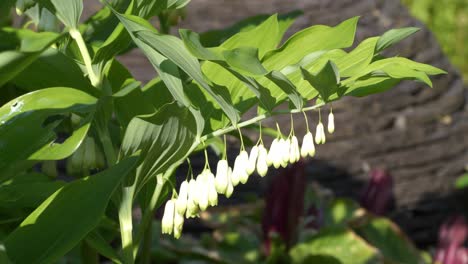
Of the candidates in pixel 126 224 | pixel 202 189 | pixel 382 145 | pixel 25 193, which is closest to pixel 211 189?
pixel 202 189

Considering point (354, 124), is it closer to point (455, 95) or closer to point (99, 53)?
point (455, 95)

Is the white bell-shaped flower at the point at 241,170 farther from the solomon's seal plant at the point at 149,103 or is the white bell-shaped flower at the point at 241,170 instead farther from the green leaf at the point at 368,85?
the green leaf at the point at 368,85

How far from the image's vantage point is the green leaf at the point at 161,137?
107cm

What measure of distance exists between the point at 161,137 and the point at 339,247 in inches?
59.5

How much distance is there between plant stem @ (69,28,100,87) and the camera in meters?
1.11

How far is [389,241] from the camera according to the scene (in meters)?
2.81

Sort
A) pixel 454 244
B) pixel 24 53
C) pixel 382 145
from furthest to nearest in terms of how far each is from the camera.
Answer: pixel 382 145 < pixel 454 244 < pixel 24 53

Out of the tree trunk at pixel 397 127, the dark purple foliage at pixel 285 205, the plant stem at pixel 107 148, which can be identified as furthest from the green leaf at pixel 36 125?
the tree trunk at pixel 397 127

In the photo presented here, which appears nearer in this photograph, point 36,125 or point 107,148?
point 36,125

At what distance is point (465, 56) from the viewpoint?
7.68 metres

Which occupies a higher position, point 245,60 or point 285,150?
point 245,60

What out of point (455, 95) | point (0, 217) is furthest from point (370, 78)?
point (455, 95)

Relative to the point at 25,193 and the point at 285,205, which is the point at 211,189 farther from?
the point at 285,205

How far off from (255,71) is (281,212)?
155cm
